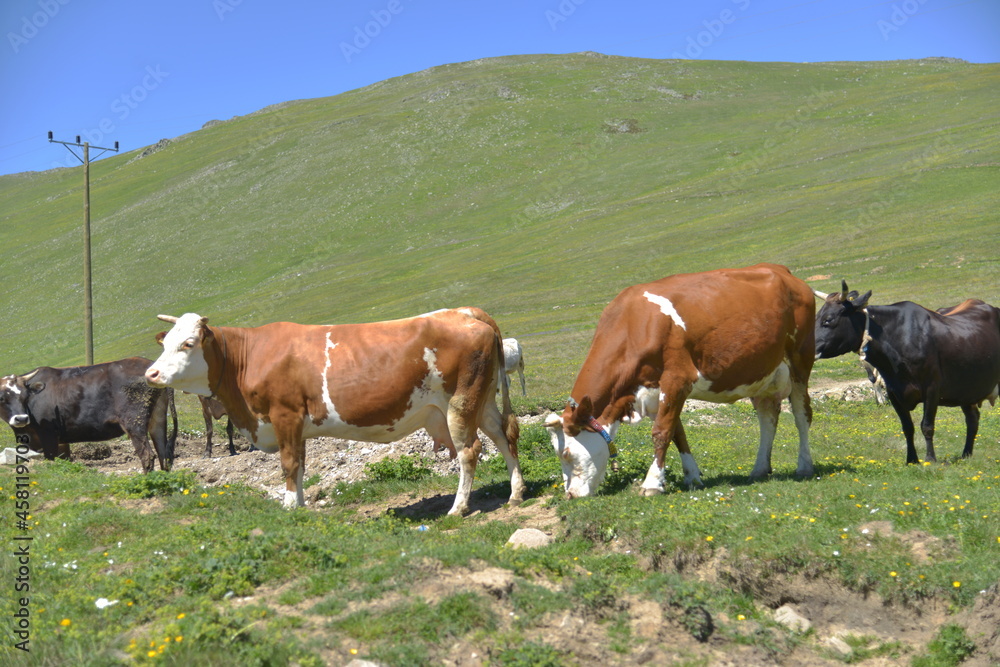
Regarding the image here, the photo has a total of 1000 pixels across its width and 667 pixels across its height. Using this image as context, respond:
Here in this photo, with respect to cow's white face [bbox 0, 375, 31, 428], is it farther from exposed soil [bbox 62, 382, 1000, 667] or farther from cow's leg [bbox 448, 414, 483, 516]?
exposed soil [bbox 62, 382, 1000, 667]

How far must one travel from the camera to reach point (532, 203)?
85.1 m

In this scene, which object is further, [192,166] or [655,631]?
[192,166]

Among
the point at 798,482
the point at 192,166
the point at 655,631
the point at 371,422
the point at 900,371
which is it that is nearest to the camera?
the point at 655,631

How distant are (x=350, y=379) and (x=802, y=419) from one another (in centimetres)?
670

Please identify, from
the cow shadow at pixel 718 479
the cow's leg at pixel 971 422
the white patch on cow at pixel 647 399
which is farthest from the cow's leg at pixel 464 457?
the cow's leg at pixel 971 422

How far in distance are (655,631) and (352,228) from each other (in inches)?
3203

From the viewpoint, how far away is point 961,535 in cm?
910

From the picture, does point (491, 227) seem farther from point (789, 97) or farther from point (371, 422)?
point (371, 422)

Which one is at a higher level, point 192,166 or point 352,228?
point 192,166

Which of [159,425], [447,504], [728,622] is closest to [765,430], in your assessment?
[447,504]

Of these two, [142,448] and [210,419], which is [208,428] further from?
[142,448]

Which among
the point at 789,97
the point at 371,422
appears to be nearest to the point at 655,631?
the point at 371,422

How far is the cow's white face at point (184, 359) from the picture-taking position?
40.9ft

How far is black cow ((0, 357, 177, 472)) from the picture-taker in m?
17.5
